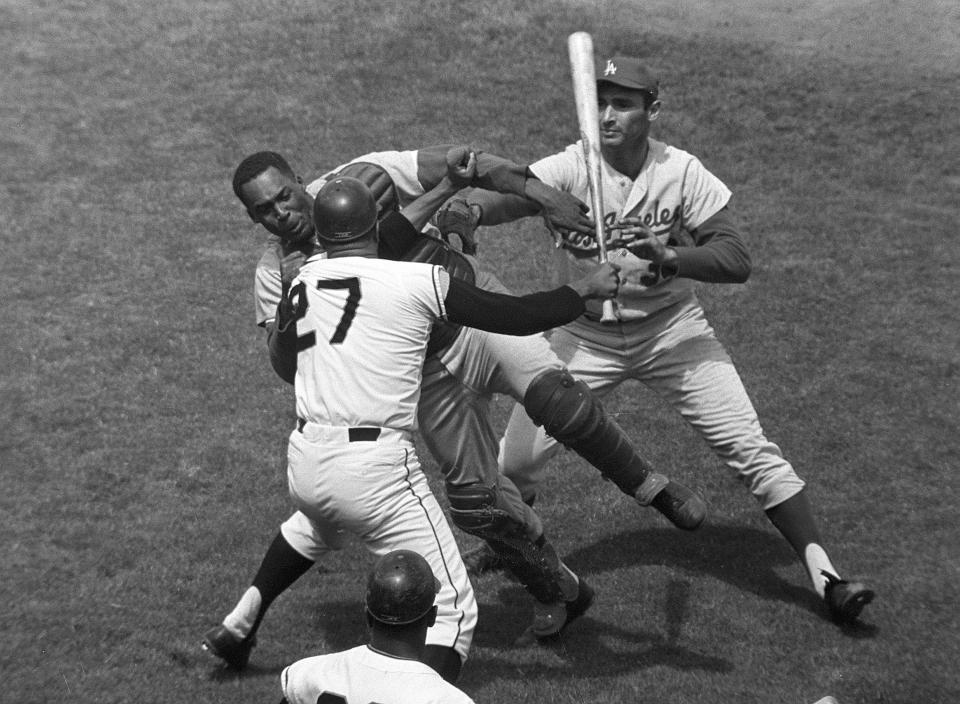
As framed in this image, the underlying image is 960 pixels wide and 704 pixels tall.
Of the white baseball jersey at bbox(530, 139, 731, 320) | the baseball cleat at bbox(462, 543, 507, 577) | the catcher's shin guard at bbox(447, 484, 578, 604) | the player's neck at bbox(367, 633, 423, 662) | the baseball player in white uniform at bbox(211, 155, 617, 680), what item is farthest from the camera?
the baseball cleat at bbox(462, 543, 507, 577)

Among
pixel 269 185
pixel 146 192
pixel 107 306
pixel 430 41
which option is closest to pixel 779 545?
pixel 269 185

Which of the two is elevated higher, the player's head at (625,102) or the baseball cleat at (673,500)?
the player's head at (625,102)

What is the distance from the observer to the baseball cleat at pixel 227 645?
614 cm

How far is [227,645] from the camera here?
615 cm

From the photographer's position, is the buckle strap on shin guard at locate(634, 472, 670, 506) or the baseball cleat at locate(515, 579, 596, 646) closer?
the buckle strap on shin guard at locate(634, 472, 670, 506)

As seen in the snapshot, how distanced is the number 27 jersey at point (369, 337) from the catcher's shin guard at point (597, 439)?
75 cm

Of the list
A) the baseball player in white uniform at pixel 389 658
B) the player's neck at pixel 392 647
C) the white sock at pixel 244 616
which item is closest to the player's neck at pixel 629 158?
the white sock at pixel 244 616

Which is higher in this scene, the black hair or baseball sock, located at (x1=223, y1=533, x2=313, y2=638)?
the black hair

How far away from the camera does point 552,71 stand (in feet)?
42.8

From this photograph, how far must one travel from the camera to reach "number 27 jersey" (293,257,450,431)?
525 cm

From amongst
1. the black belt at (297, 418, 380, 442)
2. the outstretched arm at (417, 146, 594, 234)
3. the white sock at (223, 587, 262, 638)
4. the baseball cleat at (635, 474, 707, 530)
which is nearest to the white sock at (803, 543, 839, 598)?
the baseball cleat at (635, 474, 707, 530)

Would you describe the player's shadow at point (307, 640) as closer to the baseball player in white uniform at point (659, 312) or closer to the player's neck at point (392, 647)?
the baseball player in white uniform at point (659, 312)

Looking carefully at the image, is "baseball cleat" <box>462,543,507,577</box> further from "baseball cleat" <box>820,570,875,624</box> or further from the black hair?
the black hair

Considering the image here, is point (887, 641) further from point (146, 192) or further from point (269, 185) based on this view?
point (146, 192)
